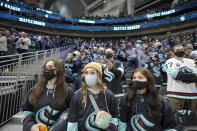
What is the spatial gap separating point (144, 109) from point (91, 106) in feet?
2.52

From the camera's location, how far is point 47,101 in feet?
7.29

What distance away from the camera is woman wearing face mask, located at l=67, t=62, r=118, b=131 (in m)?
1.93

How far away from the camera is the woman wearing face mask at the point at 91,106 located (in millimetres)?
1928

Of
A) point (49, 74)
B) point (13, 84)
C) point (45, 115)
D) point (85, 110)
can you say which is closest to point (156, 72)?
point (85, 110)

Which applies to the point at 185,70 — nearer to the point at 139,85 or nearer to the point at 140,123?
the point at 139,85

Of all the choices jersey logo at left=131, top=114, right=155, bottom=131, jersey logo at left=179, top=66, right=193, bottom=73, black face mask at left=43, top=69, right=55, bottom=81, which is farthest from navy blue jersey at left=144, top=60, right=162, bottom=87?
black face mask at left=43, top=69, right=55, bottom=81

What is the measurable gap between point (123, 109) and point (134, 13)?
121 ft

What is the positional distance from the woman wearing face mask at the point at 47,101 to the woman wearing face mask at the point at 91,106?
330mm

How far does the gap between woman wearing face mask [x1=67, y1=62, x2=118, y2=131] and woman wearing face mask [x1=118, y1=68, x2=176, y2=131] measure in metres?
0.19

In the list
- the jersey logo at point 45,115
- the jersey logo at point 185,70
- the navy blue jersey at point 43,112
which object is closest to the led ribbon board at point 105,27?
the jersey logo at point 185,70

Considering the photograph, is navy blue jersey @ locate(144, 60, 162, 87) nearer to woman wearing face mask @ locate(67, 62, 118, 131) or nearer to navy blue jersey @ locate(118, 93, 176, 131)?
navy blue jersey @ locate(118, 93, 176, 131)

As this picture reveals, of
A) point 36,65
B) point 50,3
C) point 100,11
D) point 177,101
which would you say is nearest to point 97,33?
point 100,11

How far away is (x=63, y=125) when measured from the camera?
2059 millimetres

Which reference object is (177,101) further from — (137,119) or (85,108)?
(85,108)
